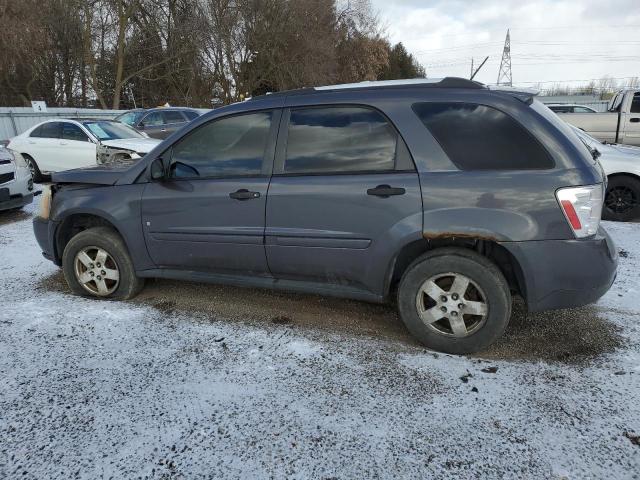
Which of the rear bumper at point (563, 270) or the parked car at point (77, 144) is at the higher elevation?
the parked car at point (77, 144)

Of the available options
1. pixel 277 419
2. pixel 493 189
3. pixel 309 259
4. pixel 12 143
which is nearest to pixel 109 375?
pixel 277 419

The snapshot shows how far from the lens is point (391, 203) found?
2920 millimetres

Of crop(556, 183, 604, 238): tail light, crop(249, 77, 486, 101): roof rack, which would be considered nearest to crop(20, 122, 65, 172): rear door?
crop(249, 77, 486, 101): roof rack

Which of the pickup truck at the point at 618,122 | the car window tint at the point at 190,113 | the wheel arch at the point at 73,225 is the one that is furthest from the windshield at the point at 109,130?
the pickup truck at the point at 618,122

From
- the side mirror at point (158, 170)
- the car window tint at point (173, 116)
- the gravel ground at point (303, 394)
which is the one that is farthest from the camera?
the car window tint at point (173, 116)

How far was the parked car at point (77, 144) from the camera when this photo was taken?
9.23m

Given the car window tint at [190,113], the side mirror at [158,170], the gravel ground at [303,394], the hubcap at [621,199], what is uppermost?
the car window tint at [190,113]

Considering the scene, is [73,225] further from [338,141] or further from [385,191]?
[385,191]

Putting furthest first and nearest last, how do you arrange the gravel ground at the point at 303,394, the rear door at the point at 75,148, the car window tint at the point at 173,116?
1. the car window tint at the point at 173,116
2. the rear door at the point at 75,148
3. the gravel ground at the point at 303,394

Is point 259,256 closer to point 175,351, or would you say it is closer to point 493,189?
point 175,351

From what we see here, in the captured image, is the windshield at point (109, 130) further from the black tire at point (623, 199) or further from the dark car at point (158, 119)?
the black tire at point (623, 199)

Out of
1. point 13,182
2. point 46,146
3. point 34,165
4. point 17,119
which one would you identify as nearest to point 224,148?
point 13,182

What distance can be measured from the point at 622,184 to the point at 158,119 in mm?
11529

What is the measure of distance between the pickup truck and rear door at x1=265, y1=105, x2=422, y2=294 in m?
8.45
